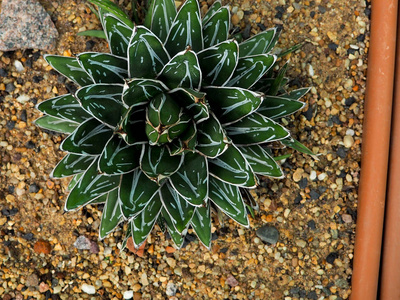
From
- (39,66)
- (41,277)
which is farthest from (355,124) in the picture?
(41,277)

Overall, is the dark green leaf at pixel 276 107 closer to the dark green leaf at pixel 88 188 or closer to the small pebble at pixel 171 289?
the dark green leaf at pixel 88 188

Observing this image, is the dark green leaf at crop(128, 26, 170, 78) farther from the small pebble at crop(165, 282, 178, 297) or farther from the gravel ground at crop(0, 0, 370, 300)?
the small pebble at crop(165, 282, 178, 297)

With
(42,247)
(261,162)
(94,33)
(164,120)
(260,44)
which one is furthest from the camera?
(42,247)

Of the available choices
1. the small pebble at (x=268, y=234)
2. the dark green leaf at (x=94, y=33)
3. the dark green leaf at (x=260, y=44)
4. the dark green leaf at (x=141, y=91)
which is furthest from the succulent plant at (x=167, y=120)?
the small pebble at (x=268, y=234)

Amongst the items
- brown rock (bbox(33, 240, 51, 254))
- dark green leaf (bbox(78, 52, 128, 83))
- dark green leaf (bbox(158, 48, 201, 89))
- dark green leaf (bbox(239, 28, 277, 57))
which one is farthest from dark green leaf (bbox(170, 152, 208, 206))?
brown rock (bbox(33, 240, 51, 254))

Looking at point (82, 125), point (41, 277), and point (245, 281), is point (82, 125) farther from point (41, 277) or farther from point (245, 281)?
point (245, 281)

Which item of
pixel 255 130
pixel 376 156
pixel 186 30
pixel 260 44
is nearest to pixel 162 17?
pixel 186 30

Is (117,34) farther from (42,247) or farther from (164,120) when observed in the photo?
(42,247)
